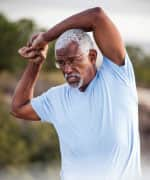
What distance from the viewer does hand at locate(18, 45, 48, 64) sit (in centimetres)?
163

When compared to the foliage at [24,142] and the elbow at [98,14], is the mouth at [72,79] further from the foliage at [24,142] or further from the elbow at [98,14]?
the foliage at [24,142]

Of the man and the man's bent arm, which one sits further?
the man's bent arm

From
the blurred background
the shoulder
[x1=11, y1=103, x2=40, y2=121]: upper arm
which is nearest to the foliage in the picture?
the blurred background

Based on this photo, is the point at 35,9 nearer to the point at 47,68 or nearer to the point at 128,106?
the point at 47,68

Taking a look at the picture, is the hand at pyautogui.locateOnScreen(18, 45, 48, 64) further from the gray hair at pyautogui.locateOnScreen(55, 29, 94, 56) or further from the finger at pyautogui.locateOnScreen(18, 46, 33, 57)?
the gray hair at pyautogui.locateOnScreen(55, 29, 94, 56)

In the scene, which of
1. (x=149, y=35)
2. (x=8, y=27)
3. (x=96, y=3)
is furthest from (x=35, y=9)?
(x=96, y=3)

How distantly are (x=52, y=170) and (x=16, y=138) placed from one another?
560 millimetres

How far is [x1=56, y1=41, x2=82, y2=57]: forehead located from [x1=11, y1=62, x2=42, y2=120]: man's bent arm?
0.20 metres

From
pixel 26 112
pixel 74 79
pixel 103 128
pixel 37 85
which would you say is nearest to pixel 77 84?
pixel 74 79

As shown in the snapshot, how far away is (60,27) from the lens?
155 cm

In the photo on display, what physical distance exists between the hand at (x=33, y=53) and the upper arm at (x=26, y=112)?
0.13 metres

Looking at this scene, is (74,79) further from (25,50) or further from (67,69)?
(25,50)

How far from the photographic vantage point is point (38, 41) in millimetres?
1616

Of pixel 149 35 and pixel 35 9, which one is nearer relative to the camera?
pixel 149 35
